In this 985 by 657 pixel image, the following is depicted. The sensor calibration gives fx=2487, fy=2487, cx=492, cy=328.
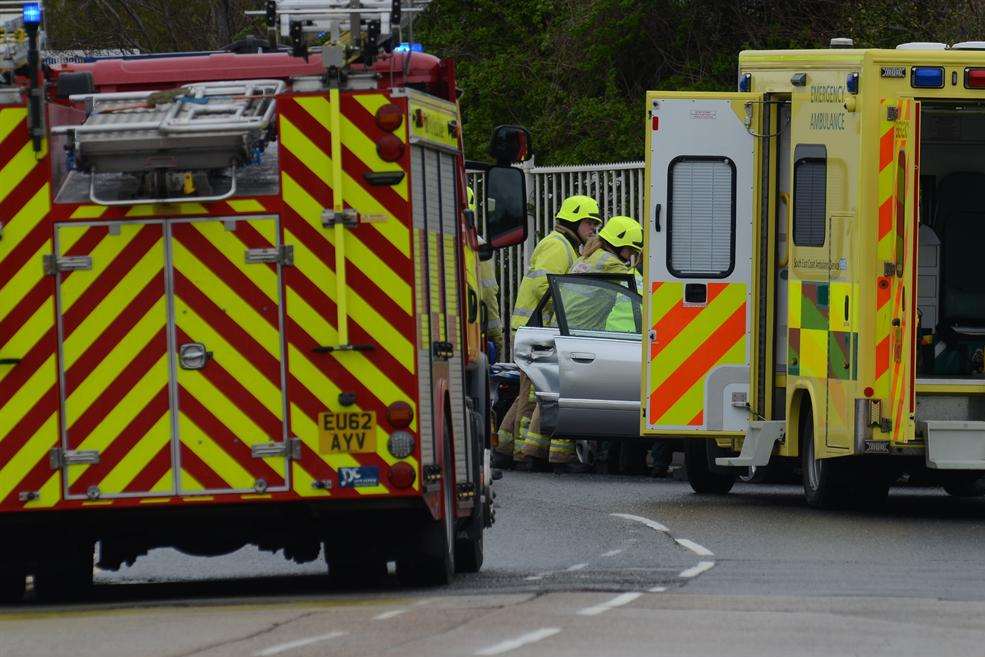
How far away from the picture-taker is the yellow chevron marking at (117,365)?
418 inches

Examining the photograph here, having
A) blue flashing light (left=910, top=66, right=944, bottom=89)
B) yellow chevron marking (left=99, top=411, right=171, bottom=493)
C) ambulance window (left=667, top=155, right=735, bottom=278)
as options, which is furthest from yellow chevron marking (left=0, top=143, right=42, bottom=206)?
ambulance window (left=667, top=155, right=735, bottom=278)

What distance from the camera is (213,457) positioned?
34.8ft

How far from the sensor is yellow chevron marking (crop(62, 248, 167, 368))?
10.6 m

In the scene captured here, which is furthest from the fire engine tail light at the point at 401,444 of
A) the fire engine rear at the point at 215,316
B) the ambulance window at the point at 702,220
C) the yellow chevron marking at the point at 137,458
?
the ambulance window at the point at 702,220

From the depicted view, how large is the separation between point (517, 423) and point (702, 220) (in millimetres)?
4225

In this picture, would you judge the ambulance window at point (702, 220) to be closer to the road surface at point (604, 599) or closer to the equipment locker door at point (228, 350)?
the road surface at point (604, 599)

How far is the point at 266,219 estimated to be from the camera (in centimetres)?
1062

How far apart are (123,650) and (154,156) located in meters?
2.30

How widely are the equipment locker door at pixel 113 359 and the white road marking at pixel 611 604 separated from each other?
1.87 m

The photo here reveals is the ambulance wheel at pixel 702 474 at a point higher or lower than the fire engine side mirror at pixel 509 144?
lower

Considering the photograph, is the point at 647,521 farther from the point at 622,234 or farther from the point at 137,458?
the point at 622,234

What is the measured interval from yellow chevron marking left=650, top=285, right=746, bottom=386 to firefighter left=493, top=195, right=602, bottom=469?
3196 millimetres

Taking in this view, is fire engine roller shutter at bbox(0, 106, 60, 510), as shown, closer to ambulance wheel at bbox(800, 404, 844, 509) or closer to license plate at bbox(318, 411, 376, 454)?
license plate at bbox(318, 411, 376, 454)

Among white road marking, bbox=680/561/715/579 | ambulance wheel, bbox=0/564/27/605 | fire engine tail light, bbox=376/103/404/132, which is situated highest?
fire engine tail light, bbox=376/103/404/132
